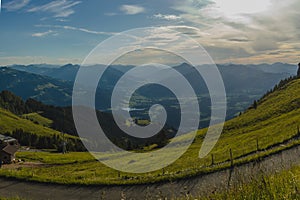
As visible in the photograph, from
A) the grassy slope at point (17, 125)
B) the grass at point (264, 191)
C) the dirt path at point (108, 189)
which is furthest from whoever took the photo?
the grassy slope at point (17, 125)

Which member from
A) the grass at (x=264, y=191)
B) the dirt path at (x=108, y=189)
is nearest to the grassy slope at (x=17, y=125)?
the dirt path at (x=108, y=189)

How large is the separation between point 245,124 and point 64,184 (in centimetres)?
5972

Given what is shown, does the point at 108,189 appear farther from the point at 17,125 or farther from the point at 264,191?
the point at 17,125

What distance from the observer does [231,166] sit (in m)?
21.6

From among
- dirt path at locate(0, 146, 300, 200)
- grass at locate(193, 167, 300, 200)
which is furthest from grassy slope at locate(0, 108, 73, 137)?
grass at locate(193, 167, 300, 200)

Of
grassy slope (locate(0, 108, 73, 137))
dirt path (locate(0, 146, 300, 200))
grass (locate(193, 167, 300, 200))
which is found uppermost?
grass (locate(193, 167, 300, 200))

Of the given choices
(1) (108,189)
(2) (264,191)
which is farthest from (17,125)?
(2) (264,191)

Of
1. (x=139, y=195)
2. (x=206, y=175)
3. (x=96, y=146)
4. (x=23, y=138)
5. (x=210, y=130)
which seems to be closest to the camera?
(x=139, y=195)

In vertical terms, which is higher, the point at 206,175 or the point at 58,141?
the point at 206,175

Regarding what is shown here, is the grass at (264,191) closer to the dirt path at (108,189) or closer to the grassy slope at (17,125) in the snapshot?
the dirt path at (108,189)

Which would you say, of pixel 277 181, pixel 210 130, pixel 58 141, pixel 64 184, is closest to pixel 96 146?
pixel 58 141

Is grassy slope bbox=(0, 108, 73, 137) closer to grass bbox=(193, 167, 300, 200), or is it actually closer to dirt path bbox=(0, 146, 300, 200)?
dirt path bbox=(0, 146, 300, 200)

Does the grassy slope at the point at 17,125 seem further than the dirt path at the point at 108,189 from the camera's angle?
Yes

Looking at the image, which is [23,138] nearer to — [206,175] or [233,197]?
[206,175]
